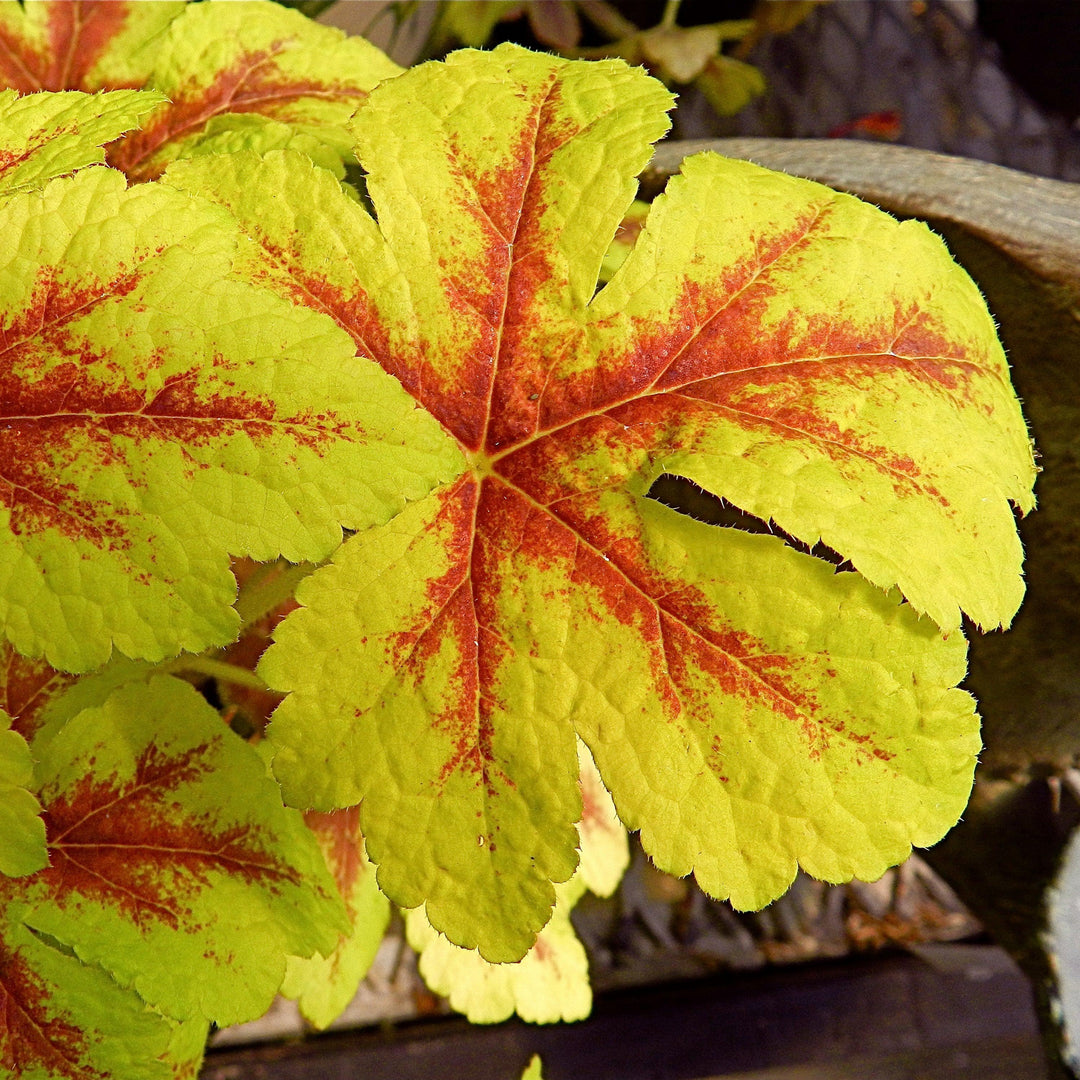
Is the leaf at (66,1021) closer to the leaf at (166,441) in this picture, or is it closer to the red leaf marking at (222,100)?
the leaf at (166,441)

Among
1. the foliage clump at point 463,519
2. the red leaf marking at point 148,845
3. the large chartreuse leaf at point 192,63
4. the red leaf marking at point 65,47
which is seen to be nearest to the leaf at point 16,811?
the foliage clump at point 463,519

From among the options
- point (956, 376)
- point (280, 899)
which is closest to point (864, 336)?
point (956, 376)

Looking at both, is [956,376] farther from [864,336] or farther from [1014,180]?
[1014,180]

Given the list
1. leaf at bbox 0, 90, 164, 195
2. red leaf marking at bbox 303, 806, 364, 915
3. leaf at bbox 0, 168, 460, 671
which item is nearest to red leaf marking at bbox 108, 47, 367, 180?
leaf at bbox 0, 90, 164, 195

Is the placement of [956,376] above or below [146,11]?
below

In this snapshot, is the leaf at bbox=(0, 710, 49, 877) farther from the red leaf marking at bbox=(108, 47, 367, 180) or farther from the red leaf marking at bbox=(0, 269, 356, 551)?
the red leaf marking at bbox=(108, 47, 367, 180)

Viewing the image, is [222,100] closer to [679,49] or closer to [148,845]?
[148,845]
